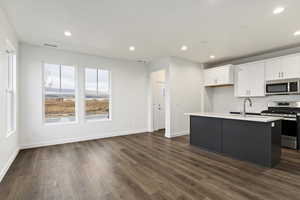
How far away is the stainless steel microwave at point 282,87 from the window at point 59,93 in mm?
6082

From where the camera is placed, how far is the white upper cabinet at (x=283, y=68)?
4.04 m

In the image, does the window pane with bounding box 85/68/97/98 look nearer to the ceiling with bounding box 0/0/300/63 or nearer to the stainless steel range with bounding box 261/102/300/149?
the ceiling with bounding box 0/0/300/63

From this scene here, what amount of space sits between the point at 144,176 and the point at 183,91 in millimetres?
3687

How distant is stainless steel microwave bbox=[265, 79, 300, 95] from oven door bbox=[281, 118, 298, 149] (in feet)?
2.70

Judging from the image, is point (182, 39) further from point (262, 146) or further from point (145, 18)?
point (262, 146)

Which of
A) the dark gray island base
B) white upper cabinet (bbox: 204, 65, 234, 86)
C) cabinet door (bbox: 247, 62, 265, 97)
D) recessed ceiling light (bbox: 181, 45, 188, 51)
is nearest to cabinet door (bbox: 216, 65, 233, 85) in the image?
white upper cabinet (bbox: 204, 65, 234, 86)

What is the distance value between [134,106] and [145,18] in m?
3.67

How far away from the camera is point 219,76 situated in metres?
5.53

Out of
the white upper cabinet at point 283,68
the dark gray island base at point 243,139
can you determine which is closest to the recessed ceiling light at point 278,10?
the dark gray island base at point 243,139

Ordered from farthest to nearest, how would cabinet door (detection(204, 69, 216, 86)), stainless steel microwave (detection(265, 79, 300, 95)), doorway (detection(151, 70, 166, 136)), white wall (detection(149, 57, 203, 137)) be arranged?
doorway (detection(151, 70, 166, 136)) → cabinet door (detection(204, 69, 216, 86)) → white wall (detection(149, 57, 203, 137)) → stainless steel microwave (detection(265, 79, 300, 95))

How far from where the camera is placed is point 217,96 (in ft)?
20.8

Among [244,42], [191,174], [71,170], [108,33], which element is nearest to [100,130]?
[71,170]

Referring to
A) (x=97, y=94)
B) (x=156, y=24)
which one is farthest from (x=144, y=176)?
(x=97, y=94)

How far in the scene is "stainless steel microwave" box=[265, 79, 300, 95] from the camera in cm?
412
